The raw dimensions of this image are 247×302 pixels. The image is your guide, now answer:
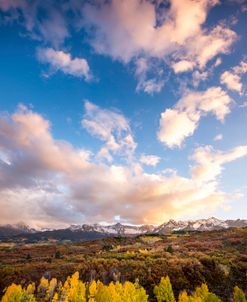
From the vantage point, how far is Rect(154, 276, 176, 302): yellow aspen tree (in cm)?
2884

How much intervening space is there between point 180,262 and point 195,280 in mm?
4840

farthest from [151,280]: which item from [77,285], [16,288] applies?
[16,288]

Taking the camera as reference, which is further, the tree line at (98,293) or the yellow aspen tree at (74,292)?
the yellow aspen tree at (74,292)

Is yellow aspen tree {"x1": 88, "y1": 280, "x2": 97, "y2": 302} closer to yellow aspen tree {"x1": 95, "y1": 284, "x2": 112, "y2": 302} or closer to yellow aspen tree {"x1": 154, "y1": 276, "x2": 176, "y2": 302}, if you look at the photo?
yellow aspen tree {"x1": 95, "y1": 284, "x2": 112, "y2": 302}

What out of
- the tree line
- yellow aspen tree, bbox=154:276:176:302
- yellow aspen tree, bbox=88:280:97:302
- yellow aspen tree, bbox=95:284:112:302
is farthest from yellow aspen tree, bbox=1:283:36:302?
yellow aspen tree, bbox=154:276:176:302

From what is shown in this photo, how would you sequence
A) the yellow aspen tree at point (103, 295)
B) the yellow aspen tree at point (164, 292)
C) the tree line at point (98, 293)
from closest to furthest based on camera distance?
the tree line at point (98, 293) < the yellow aspen tree at point (103, 295) < the yellow aspen tree at point (164, 292)

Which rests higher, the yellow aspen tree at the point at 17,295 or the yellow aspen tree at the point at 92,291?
the yellow aspen tree at the point at 92,291

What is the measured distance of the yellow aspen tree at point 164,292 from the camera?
2884cm

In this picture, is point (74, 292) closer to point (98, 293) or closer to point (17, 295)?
point (98, 293)

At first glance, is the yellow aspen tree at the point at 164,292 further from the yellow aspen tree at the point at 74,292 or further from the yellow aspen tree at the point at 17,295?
the yellow aspen tree at the point at 17,295

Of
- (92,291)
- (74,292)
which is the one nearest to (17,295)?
(74,292)

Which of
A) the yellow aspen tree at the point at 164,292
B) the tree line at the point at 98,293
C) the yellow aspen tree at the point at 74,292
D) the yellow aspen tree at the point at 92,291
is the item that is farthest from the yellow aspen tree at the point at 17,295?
the yellow aspen tree at the point at 164,292

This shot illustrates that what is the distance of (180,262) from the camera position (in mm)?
38906

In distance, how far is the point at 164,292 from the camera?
2956 centimetres
